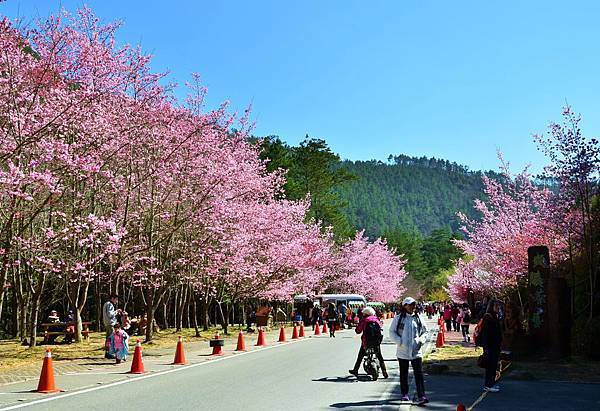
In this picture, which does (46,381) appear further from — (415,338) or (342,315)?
(342,315)

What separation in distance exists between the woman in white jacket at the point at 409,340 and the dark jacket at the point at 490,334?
1.75 metres

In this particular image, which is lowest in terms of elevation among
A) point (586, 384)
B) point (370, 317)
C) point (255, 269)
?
point (586, 384)

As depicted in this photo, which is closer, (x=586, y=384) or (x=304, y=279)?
(x=586, y=384)

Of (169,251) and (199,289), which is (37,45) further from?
(199,289)

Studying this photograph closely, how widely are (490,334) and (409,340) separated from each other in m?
2.13

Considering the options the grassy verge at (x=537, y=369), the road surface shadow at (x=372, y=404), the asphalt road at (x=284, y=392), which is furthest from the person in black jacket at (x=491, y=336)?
the grassy verge at (x=537, y=369)

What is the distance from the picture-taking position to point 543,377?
15.3 meters

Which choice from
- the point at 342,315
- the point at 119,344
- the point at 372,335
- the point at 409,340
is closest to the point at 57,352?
the point at 119,344

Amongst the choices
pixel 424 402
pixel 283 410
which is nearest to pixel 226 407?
pixel 283 410

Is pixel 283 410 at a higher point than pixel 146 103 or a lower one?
lower

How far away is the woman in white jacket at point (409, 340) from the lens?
11.0 m

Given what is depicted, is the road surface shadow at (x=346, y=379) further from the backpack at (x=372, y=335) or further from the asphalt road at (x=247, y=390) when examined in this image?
the backpack at (x=372, y=335)

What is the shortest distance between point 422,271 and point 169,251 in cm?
11761

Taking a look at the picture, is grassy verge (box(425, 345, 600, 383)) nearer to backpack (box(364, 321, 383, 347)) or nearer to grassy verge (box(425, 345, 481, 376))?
grassy verge (box(425, 345, 481, 376))
